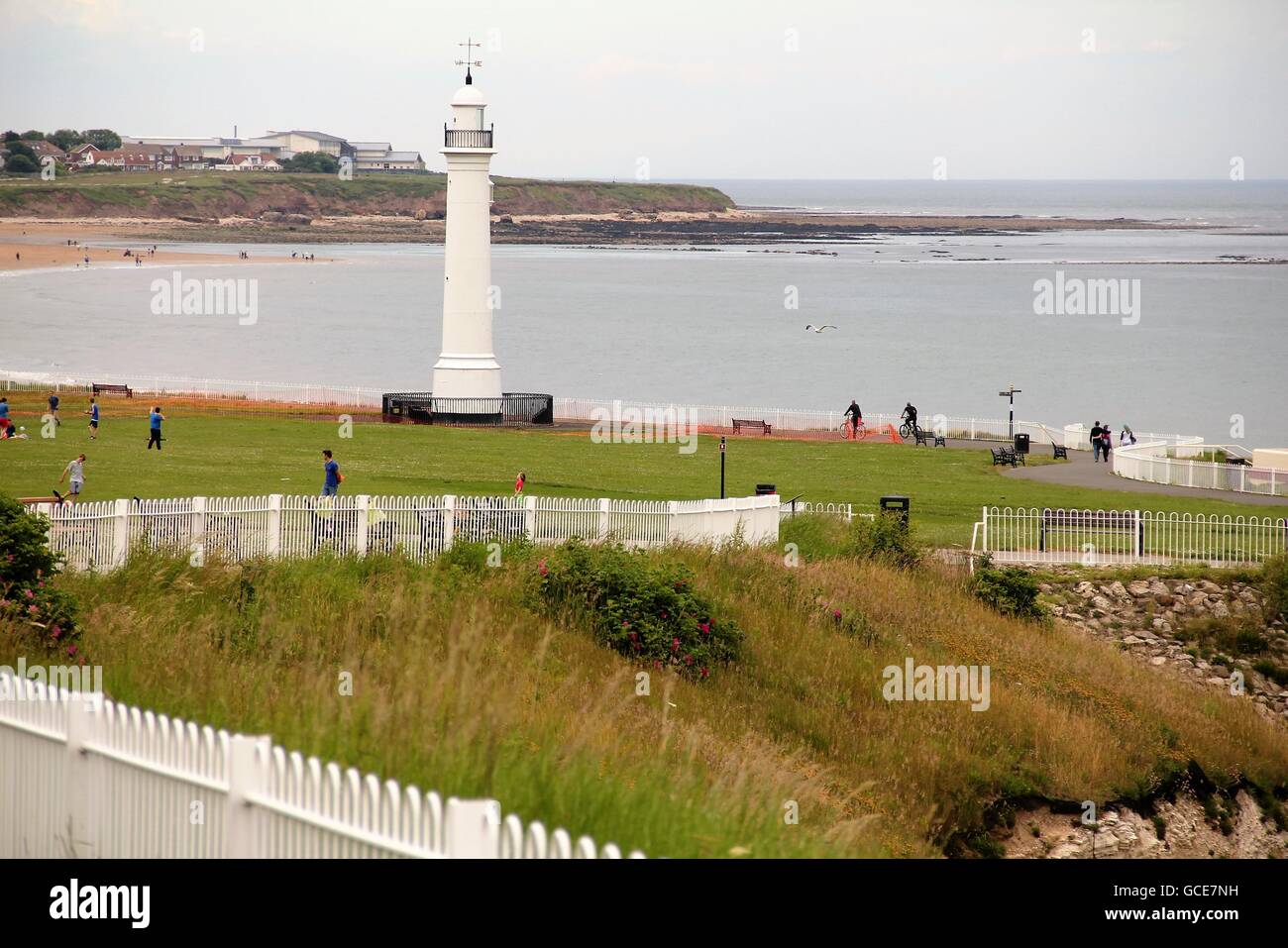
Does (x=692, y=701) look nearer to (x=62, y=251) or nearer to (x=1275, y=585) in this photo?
(x=1275, y=585)

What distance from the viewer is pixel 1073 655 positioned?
21.8m

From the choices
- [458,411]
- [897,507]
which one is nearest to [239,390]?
[458,411]

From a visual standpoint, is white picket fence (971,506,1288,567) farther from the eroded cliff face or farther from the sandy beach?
the sandy beach

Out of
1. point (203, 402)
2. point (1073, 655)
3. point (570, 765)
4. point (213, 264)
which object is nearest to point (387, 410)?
point (203, 402)

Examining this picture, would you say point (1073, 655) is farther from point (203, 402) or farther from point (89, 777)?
Answer: point (203, 402)

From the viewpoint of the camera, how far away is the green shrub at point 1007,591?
23.1 m

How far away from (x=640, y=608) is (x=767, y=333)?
326 feet

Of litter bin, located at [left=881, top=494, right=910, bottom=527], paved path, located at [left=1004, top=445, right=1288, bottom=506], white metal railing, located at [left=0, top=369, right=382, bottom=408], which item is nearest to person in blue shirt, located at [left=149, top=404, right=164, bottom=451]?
litter bin, located at [left=881, top=494, right=910, bottom=527]

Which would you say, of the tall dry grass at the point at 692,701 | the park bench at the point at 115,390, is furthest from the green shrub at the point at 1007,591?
the park bench at the point at 115,390

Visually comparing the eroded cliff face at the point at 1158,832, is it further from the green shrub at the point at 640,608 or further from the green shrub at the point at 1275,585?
the green shrub at the point at 1275,585

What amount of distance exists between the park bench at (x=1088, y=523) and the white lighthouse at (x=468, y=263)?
19.6 metres

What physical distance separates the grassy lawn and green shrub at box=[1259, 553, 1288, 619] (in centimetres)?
449

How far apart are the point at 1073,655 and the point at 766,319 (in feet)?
341

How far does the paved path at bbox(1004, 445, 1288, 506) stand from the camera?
31672 mm
